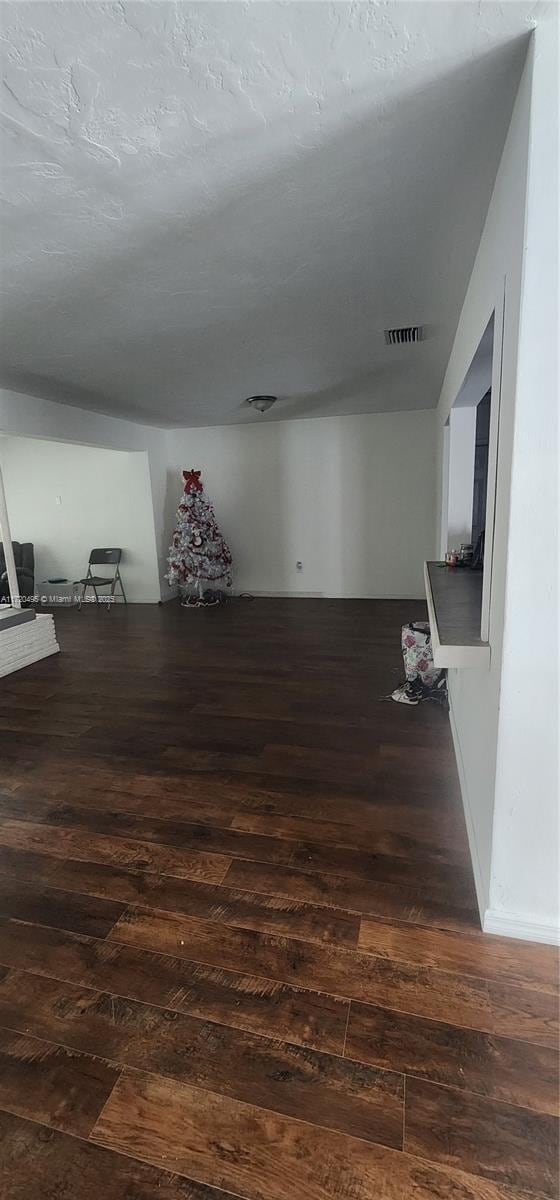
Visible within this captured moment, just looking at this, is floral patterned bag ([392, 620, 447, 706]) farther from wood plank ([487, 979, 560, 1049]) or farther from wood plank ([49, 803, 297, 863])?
wood plank ([487, 979, 560, 1049])

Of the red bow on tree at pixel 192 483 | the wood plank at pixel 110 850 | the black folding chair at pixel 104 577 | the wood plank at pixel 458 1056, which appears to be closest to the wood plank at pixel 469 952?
the wood plank at pixel 458 1056

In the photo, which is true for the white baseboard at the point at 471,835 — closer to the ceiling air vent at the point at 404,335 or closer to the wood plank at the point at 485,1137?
the wood plank at the point at 485,1137

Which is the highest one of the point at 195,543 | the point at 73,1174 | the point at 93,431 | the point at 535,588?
the point at 93,431

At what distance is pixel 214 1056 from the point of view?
1291mm

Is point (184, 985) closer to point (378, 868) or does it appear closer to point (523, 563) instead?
point (378, 868)

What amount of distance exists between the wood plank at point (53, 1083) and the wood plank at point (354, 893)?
670mm

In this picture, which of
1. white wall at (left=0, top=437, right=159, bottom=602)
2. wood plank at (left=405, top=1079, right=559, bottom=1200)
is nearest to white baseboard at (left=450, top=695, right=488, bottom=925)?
wood plank at (left=405, top=1079, right=559, bottom=1200)

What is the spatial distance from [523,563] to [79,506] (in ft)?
21.0

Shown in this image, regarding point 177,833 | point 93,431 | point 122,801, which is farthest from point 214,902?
point 93,431

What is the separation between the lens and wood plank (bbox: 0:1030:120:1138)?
3.89 feet

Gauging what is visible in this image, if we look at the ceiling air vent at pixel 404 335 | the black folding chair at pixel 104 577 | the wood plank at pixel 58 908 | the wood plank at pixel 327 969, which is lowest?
the wood plank at pixel 58 908

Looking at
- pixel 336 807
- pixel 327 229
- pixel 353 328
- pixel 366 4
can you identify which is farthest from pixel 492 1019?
pixel 353 328

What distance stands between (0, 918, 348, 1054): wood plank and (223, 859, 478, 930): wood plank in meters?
0.33

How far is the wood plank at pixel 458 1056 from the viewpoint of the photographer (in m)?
1.19
